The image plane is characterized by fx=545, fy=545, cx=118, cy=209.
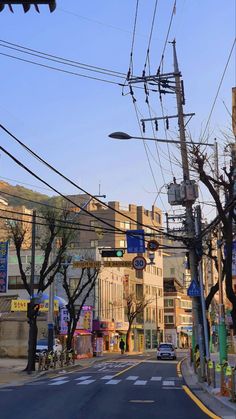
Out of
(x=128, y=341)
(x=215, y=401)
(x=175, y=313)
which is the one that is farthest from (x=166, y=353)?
(x=175, y=313)

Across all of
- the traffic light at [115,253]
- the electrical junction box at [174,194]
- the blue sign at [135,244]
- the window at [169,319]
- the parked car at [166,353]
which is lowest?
the parked car at [166,353]

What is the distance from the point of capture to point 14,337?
43344mm

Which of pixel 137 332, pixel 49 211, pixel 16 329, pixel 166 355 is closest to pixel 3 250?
pixel 49 211

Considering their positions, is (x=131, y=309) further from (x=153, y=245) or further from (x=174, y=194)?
(x=174, y=194)

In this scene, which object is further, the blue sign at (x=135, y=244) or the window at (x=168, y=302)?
the window at (x=168, y=302)

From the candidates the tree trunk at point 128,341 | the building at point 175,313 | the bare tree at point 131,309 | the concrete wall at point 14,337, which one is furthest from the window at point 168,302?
the concrete wall at point 14,337

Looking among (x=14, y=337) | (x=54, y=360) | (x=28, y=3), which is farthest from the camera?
(x=14, y=337)

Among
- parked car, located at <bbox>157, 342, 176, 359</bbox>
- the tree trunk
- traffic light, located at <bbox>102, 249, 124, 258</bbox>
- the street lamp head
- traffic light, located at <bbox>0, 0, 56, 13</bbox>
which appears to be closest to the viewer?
traffic light, located at <bbox>0, 0, 56, 13</bbox>

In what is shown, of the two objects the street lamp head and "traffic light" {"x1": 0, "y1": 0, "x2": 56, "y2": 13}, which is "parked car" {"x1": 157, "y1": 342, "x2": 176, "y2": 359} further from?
"traffic light" {"x1": 0, "y1": 0, "x2": 56, "y2": 13}

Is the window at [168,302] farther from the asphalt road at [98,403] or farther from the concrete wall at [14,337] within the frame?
the asphalt road at [98,403]

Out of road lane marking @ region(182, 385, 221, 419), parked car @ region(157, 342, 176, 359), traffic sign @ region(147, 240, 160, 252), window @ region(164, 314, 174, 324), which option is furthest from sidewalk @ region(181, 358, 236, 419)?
window @ region(164, 314, 174, 324)

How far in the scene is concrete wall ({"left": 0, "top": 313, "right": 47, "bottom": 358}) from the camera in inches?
1695

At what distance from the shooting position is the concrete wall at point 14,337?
141 feet

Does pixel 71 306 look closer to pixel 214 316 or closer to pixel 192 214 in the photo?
pixel 192 214
